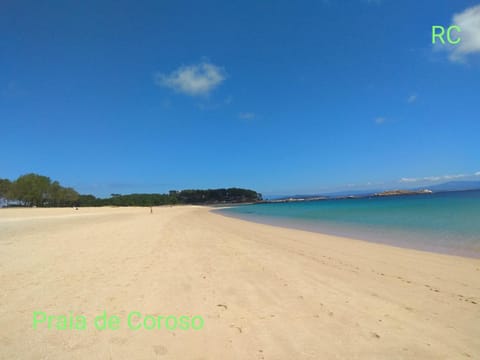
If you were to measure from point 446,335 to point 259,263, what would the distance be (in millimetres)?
4306

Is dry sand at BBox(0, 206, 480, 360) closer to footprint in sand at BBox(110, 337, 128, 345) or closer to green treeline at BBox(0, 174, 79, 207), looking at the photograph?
footprint in sand at BBox(110, 337, 128, 345)

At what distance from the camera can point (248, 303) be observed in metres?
4.23

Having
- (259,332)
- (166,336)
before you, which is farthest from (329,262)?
(166,336)

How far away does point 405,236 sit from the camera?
13258 mm

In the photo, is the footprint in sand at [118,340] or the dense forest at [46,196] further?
the dense forest at [46,196]

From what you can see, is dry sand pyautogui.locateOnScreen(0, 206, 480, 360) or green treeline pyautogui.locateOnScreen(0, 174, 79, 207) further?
green treeline pyautogui.locateOnScreen(0, 174, 79, 207)

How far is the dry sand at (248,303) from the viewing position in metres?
2.98

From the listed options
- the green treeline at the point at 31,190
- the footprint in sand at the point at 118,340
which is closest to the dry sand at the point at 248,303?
the footprint in sand at the point at 118,340

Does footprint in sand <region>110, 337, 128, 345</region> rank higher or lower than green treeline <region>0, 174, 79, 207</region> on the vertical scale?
lower

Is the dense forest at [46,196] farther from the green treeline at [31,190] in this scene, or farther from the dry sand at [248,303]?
the dry sand at [248,303]

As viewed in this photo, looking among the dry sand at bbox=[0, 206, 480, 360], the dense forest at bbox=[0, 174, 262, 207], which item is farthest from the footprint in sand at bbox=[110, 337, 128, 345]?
the dense forest at bbox=[0, 174, 262, 207]

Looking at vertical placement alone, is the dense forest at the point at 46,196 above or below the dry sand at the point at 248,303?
above

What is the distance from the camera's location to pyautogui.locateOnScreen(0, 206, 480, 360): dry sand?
298 cm

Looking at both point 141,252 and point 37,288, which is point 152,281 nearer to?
point 37,288
